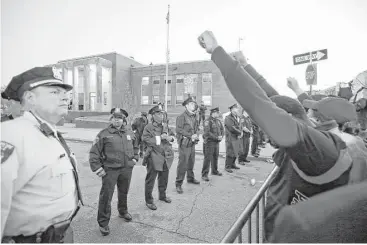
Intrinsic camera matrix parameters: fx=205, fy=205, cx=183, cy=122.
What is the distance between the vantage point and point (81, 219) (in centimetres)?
376

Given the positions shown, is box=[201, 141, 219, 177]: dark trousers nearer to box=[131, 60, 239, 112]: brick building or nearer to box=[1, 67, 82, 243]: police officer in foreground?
box=[1, 67, 82, 243]: police officer in foreground

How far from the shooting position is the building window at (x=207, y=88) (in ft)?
91.9

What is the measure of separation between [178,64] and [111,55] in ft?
40.2

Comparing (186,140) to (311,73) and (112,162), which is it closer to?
(112,162)

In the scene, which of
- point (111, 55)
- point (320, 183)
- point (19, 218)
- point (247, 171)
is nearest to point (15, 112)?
point (19, 218)

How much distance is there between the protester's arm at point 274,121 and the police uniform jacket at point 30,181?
1.39m

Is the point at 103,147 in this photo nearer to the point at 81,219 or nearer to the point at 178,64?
the point at 81,219

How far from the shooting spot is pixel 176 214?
159 inches

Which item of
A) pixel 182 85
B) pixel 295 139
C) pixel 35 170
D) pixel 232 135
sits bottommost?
pixel 232 135

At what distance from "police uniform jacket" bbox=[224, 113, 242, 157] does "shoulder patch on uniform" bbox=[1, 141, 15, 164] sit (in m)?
6.41

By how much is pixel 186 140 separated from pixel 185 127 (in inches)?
15.0

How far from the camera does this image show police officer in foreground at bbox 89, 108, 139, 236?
345 cm


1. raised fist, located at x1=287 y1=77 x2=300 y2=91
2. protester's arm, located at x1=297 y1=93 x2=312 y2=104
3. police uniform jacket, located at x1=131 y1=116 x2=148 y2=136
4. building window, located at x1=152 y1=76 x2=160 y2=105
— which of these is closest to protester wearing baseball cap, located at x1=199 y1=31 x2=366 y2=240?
protester's arm, located at x1=297 y1=93 x2=312 y2=104

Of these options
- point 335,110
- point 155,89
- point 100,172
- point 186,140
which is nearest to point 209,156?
point 186,140
